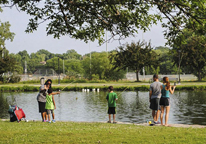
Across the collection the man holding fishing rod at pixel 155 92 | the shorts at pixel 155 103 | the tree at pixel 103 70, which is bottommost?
the shorts at pixel 155 103

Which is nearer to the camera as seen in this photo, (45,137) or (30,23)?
(45,137)

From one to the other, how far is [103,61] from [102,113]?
151 ft

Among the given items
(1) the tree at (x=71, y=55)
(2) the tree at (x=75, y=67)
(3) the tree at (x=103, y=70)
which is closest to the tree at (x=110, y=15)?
(3) the tree at (x=103, y=70)

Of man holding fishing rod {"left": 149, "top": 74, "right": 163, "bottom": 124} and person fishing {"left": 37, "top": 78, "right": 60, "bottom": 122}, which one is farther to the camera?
person fishing {"left": 37, "top": 78, "right": 60, "bottom": 122}

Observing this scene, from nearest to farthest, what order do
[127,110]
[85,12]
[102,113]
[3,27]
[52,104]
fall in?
[85,12]
[52,104]
[102,113]
[127,110]
[3,27]

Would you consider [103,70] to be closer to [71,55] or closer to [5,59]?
[5,59]

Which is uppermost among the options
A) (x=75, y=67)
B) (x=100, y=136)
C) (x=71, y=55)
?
(x=71, y=55)

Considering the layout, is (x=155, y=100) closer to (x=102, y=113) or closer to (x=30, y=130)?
(x=30, y=130)

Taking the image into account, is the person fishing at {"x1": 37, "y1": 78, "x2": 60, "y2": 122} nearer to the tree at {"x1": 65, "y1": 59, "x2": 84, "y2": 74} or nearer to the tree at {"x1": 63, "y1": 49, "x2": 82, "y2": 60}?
the tree at {"x1": 65, "y1": 59, "x2": 84, "y2": 74}

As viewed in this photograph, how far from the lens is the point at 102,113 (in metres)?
21.6

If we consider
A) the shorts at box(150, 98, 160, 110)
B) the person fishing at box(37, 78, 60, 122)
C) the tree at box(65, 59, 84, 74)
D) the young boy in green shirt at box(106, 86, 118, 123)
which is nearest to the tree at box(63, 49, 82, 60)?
the tree at box(65, 59, 84, 74)

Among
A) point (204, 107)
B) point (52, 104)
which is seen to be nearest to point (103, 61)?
point (204, 107)

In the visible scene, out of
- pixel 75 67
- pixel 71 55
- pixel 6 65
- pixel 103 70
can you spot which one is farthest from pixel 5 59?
pixel 71 55

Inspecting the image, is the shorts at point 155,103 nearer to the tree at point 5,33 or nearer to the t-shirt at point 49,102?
the t-shirt at point 49,102
